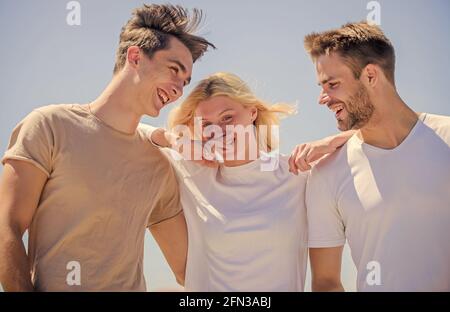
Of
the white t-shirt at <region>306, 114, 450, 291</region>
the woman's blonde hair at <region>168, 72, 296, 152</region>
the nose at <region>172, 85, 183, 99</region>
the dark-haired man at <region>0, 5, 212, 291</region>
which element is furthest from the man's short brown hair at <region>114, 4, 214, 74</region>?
the white t-shirt at <region>306, 114, 450, 291</region>

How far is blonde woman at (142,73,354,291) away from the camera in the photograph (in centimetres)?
397

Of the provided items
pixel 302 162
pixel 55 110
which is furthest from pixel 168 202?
pixel 302 162

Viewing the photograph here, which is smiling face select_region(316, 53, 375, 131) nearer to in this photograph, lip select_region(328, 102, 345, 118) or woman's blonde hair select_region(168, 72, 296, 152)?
lip select_region(328, 102, 345, 118)

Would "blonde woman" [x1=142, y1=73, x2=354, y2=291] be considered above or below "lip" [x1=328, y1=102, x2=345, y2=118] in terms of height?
below

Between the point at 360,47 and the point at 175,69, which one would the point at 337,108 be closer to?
the point at 360,47

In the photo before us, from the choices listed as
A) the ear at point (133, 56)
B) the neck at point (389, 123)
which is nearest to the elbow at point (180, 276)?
the ear at point (133, 56)

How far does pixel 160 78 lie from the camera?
4602 mm

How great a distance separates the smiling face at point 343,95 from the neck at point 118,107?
1.44 metres

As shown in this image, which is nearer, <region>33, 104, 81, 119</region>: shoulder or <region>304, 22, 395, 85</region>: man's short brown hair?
<region>33, 104, 81, 119</region>: shoulder

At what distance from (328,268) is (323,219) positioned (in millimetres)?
360

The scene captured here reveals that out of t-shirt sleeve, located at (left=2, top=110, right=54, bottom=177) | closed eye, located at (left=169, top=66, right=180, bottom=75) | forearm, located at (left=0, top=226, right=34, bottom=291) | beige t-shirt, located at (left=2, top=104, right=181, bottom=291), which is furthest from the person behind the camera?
closed eye, located at (left=169, top=66, right=180, bottom=75)

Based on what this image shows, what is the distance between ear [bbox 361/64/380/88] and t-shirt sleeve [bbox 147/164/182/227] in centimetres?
164

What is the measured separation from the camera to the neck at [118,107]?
4.38 m

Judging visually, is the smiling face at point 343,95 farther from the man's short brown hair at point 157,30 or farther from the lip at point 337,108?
the man's short brown hair at point 157,30
